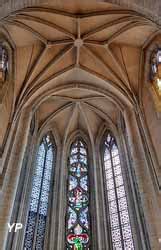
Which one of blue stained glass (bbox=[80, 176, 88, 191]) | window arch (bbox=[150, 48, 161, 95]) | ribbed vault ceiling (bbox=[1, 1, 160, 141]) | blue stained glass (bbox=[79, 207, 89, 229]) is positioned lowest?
blue stained glass (bbox=[79, 207, 89, 229])

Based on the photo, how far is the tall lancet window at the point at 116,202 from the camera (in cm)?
1081

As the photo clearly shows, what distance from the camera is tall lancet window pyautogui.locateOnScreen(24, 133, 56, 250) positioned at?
11.0m

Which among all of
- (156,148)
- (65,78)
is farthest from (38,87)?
(156,148)

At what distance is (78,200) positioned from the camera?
1309cm

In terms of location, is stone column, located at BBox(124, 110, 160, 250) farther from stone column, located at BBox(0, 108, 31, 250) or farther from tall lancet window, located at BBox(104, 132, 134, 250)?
stone column, located at BBox(0, 108, 31, 250)

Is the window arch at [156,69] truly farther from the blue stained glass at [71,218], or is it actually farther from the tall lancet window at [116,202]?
the blue stained glass at [71,218]

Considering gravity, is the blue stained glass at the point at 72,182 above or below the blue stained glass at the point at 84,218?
above

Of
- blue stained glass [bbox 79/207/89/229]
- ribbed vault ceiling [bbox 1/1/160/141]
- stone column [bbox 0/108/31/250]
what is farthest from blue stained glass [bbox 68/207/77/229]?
ribbed vault ceiling [bbox 1/1/160/141]

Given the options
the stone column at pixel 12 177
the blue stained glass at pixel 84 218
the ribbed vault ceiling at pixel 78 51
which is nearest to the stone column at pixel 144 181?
the ribbed vault ceiling at pixel 78 51

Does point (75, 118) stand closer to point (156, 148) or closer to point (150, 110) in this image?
point (150, 110)

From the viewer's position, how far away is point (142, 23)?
444 inches

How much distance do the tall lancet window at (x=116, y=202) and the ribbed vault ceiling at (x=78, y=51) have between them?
3.11 m

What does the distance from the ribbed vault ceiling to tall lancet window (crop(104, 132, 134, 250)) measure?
3113 millimetres

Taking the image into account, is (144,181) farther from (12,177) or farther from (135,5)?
(135,5)
